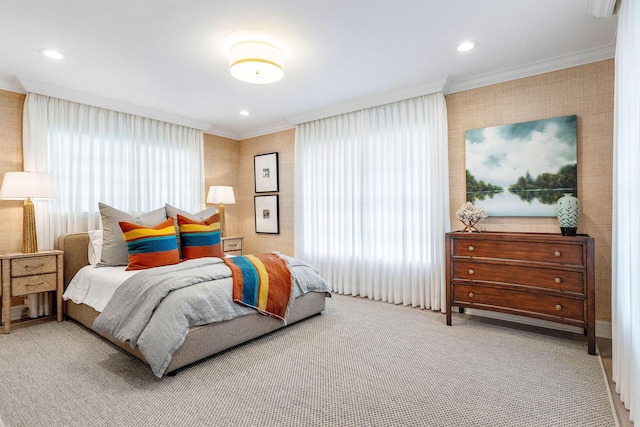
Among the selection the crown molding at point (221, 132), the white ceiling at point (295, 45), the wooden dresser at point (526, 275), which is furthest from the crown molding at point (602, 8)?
the crown molding at point (221, 132)

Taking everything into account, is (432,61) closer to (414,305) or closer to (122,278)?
(414,305)

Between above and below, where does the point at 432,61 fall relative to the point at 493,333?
above

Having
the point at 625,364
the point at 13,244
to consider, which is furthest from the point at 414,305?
the point at 13,244

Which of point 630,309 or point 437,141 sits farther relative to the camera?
point 437,141

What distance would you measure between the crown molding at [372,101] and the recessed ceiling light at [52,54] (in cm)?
265

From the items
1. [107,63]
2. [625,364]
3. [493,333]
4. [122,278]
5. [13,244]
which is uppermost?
[107,63]

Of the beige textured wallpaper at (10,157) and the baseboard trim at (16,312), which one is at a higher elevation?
the beige textured wallpaper at (10,157)

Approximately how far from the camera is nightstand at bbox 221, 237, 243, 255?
4.83 metres

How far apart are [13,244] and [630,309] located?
16.8ft

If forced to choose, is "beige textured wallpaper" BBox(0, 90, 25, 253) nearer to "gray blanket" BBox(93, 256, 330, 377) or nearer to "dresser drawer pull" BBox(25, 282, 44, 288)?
"dresser drawer pull" BBox(25, 282, 44, 288)

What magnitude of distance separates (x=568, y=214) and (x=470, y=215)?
2.52 feet

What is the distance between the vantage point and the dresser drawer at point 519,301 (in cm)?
258

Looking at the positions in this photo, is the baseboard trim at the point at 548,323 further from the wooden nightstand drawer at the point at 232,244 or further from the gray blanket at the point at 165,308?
the wooden nightstand drawer at the point at 232,244

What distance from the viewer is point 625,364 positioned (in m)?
1.78
